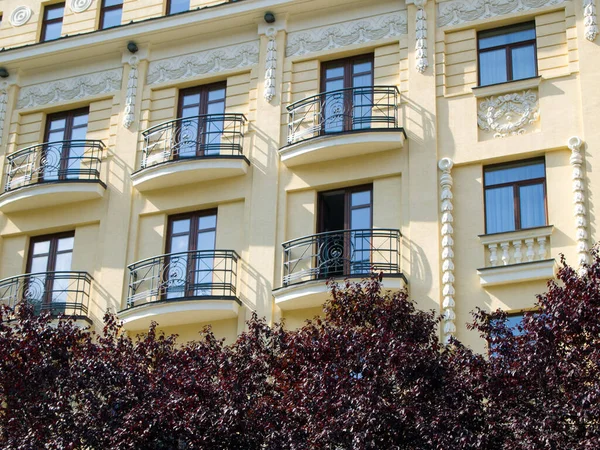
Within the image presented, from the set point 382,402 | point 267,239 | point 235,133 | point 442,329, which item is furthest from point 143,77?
point 382,402

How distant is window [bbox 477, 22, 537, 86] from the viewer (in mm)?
24234

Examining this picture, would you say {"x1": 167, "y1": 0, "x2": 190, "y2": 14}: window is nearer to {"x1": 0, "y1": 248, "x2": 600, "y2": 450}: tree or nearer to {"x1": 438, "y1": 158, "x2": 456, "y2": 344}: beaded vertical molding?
{"x1": 438, "y1": 158, "x2": 456, "y2": 344}: beaded vertical molding

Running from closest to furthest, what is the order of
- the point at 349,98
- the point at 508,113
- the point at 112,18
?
1. the point at 508,113
2. the point at 349,98
3. the point at 112,18

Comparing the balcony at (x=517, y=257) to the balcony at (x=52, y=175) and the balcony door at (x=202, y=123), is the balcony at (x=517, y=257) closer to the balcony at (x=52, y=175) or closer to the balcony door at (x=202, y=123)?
the balcony door at (x=202, y=123)

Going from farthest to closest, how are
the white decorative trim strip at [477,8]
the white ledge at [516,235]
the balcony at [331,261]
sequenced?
1. the white decorative trim strip at [477,8]
2. the balcony at [331,261]
3. the white ledge at [516,235]

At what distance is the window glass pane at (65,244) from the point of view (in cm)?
2653

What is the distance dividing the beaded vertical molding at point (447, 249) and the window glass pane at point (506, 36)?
288 cm

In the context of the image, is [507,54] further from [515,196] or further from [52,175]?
[52,175]

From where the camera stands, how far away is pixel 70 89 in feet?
92.0

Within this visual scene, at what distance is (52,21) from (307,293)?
10813mm

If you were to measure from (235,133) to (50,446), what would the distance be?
913 cm

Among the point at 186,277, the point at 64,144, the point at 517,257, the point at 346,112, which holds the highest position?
the point at 64,144

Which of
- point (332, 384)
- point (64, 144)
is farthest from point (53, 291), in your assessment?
point (332, 384)

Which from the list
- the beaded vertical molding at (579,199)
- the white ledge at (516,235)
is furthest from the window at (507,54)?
the white ledge at (516,235)
